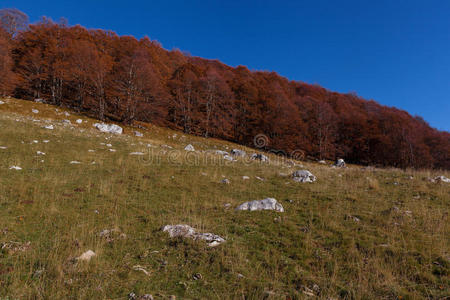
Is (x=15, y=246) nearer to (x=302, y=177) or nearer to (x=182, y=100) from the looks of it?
(x=302, y=177)

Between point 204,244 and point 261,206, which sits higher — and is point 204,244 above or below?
below

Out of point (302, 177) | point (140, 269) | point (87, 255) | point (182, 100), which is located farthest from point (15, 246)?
point (182, 100)

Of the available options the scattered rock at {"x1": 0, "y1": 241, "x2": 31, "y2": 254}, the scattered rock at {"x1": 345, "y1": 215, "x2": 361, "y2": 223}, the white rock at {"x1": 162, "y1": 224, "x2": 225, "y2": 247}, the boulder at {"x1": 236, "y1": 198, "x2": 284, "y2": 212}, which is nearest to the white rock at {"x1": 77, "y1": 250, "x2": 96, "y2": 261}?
the scattered rock at {"x1": 0, "y1": 241, "x2": 31, "y2": 254}

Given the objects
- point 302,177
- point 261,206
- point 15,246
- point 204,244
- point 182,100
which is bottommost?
point 15,246

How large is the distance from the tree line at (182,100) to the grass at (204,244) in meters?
Answer: 34.4

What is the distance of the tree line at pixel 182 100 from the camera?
40156mm

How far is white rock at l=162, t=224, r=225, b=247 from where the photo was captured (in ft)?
16.7

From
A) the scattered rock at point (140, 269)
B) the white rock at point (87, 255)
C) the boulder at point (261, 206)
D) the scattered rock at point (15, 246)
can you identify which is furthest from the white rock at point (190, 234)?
the scattered rock at point (15, 246)

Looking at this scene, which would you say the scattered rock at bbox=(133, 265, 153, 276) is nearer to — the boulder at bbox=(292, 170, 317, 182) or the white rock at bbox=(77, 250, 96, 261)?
the white rock at bbox=(77, 250, 96, 261)

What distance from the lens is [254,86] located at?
56.4 meters

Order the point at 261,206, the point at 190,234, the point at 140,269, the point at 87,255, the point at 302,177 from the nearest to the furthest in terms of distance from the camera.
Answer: the point at 140,269
the point at 87,255
the point at 190,234
the point at 261,206
the point at 302,177

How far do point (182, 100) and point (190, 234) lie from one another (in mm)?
48503

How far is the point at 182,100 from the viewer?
50688 mm

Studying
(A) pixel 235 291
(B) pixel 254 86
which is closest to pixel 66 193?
(A) pixel 235 291
